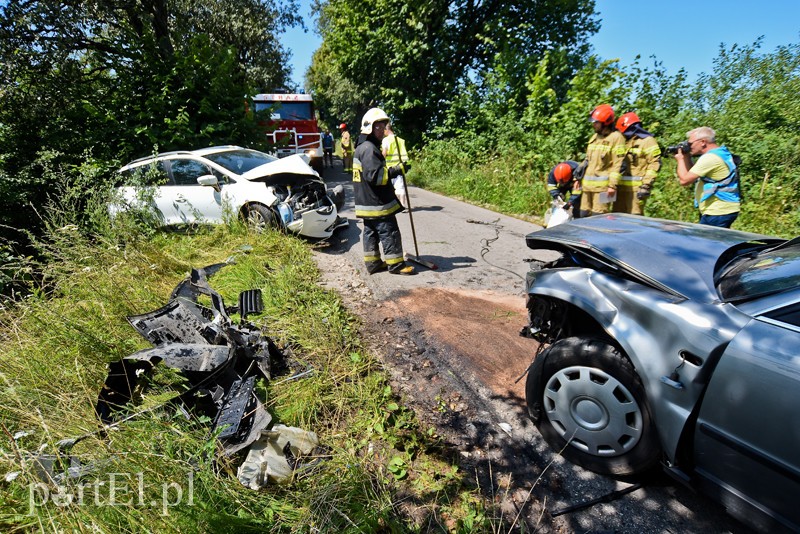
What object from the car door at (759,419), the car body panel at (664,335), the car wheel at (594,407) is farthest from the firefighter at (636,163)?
the car door at (759,419)

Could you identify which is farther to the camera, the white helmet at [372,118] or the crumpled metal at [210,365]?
the white helmet at [372,118]

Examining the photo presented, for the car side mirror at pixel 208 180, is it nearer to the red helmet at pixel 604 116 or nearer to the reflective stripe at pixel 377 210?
the reflective stripe at pixel 377 210

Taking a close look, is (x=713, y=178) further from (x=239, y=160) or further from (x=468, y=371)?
(x=239, y=160)

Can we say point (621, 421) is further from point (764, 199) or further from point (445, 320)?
point (764, 199)

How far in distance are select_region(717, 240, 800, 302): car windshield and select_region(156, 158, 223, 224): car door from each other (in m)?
6.51

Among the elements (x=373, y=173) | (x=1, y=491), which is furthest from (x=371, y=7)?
(x=1, y=491)

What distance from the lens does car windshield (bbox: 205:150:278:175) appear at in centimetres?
662

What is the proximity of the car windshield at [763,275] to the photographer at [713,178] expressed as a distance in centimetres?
215

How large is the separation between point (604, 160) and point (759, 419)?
4342 millimetres

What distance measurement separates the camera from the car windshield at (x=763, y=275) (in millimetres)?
1628

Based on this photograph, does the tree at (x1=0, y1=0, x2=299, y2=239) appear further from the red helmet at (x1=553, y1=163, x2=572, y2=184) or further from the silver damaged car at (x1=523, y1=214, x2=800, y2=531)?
the silver damaged car at (x1=523, y1=214, x2=800, y2=531)

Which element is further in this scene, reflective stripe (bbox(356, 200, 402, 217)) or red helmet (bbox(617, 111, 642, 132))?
red helmet (bbox(617, 111, 642, 132))

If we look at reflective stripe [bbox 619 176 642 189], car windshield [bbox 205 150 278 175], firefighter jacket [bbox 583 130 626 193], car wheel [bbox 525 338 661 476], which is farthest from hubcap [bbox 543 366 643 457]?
car windshield [bbox 205 150 278 175]

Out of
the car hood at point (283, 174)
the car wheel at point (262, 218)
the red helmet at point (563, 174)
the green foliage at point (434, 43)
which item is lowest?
the car wheel at point (262, 218)
